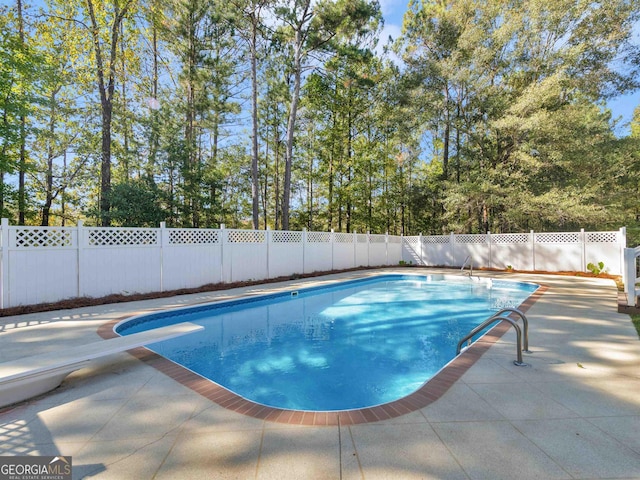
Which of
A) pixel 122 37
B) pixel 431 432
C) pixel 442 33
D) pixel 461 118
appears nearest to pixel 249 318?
pixel 431 432

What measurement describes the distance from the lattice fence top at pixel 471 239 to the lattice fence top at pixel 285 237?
886cm

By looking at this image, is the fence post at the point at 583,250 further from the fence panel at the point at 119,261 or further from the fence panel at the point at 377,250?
the fence panel at the point at 119,261

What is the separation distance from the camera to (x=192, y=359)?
13.2 feet

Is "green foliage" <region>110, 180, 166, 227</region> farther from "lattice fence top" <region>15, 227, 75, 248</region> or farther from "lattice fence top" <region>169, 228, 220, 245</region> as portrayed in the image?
"lattice fence top" <region>15, 227, 75, 248</region>

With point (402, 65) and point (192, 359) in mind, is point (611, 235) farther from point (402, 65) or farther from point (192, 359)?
point (192, 359)

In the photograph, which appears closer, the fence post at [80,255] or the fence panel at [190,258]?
the fence post at [80,255]

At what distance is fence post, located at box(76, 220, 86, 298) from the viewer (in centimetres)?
640

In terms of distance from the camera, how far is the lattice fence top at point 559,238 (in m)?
12.0

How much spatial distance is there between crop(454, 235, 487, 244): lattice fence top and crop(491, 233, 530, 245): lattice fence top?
449 millimetres

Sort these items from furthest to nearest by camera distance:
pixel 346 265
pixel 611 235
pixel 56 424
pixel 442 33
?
pixel 442 33, pixel 346 265, pixel 611 235, pixel 56 424

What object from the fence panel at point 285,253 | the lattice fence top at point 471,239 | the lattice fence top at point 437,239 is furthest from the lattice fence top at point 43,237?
the lattice fence top at point 471,239

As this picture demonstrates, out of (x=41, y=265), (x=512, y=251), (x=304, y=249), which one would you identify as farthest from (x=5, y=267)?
(x=512, y=251)

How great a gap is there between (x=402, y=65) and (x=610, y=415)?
60.4 feet

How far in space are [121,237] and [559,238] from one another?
52.8 feet
